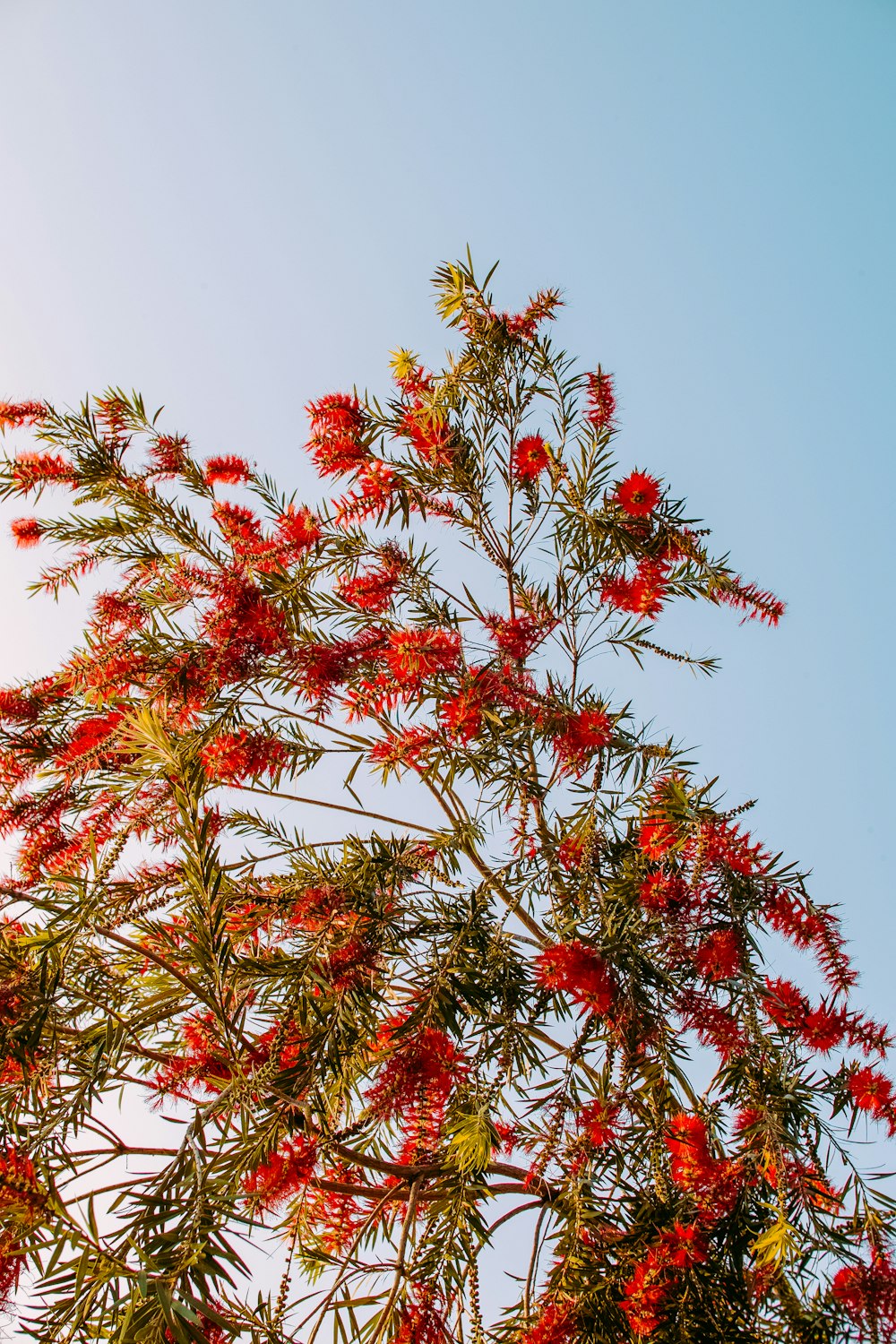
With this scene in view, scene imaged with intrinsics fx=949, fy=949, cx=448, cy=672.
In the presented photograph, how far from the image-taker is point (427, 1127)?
185cm

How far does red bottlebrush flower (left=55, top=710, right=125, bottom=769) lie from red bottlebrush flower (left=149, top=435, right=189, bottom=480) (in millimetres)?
692

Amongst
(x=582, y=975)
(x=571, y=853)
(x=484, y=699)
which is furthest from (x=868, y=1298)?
(x=484, y=699)

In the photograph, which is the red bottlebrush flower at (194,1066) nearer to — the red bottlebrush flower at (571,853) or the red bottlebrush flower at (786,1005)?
the red bottlebrush flower at (571,853)

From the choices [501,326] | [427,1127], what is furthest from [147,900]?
[501,326]

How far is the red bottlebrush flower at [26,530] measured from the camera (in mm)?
2320

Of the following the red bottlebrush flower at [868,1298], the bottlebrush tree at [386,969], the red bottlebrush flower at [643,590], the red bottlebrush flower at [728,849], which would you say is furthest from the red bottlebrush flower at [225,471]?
the red bottlebrush flower at [868,1298]

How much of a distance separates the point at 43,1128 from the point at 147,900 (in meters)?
0.55

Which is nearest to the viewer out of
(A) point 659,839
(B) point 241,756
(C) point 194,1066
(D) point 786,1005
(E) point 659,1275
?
(E) point 659,1275

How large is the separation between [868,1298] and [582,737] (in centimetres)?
101

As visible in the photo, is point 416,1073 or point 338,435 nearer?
point 416,1073

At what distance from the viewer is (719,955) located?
1.57m

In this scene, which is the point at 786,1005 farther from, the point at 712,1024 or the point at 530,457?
the point at 530,457

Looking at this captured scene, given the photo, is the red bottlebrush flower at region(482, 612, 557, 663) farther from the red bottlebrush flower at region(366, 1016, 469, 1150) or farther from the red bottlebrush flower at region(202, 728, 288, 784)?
the red bottlebrush flower at region(366, 1016, 469, 1150)

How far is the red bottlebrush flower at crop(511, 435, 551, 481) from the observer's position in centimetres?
246
